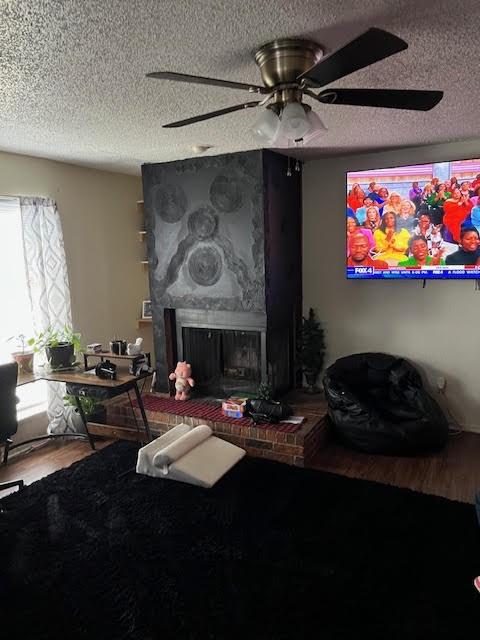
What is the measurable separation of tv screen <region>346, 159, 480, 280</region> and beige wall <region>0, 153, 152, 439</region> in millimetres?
2221

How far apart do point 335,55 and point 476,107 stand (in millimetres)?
1733

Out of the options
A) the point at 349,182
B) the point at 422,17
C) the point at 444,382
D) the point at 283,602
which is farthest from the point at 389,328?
the point at 422,17

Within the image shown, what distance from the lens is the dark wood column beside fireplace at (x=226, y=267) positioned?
3.59 meters

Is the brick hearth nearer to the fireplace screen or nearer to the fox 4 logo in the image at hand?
the fireplace screen

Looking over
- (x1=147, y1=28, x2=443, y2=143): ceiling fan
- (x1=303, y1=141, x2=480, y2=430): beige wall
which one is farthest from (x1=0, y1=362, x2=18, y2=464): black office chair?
(x1=303, y1=141, x2=480, y2=430): beige wall

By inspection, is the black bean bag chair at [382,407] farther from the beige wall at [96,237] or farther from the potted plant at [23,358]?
the potted plant at [23,358]

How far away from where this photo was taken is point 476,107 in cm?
258

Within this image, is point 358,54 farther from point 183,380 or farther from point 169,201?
point 183,380

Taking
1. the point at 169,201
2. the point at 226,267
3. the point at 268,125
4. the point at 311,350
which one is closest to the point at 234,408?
the point at 311,350

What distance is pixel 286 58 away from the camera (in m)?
1.67

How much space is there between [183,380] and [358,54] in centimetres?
308

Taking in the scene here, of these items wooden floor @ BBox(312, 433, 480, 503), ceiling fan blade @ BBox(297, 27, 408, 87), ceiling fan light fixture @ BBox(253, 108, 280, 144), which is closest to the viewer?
ceiling fan blade @ BBox(297, 27, 408, 87)

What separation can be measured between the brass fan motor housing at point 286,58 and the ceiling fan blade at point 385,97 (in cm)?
16

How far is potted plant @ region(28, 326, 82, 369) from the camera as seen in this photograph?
3.45 meters
